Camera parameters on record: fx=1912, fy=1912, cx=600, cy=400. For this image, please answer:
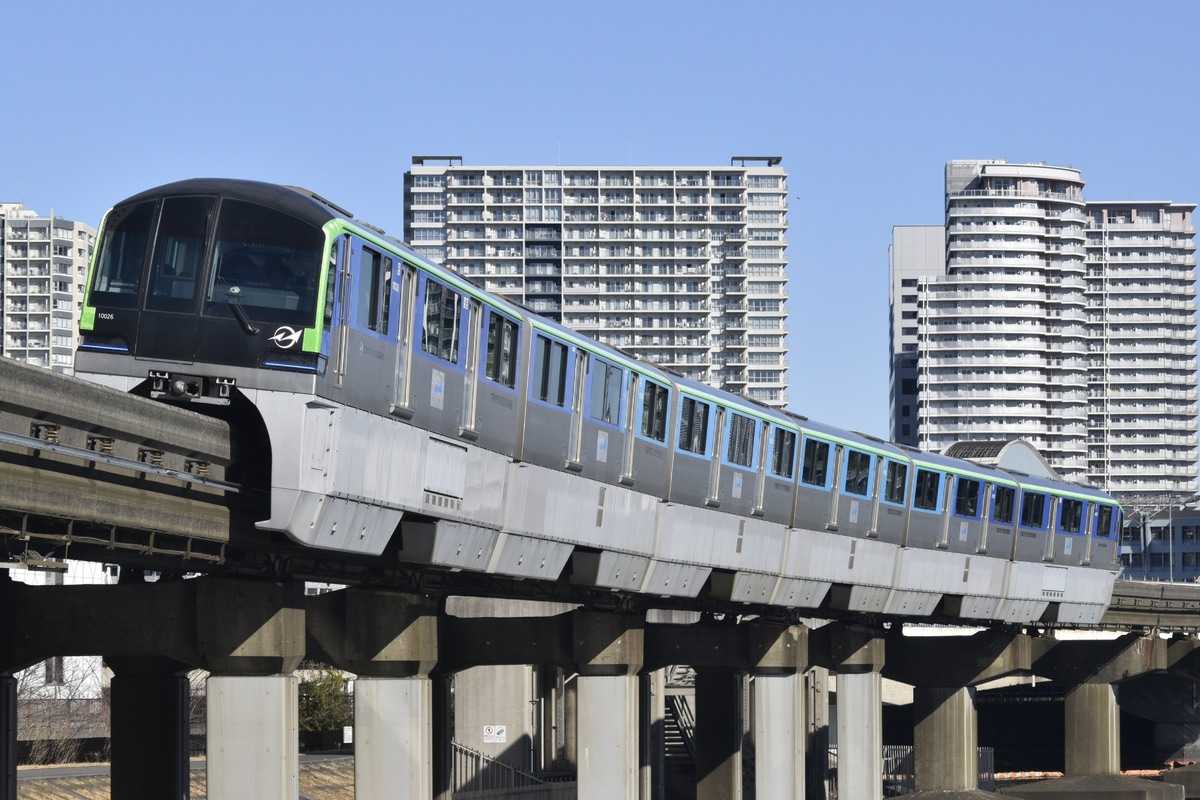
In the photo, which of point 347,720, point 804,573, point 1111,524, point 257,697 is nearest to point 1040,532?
point 1111,524

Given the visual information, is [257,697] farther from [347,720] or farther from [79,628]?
[347,720]

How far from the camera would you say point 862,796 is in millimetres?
51906

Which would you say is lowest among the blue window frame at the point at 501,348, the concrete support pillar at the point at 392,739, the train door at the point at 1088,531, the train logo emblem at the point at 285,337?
the concrete support pillar at the point at 392,739

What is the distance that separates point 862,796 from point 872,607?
5812 mm

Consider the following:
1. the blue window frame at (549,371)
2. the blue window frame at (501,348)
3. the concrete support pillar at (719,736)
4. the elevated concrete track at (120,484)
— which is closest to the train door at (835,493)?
the concrete support pillar at (719,736)

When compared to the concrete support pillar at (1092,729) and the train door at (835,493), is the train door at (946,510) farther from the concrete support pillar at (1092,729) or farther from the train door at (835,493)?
the concrete support pillar at (1092,729)

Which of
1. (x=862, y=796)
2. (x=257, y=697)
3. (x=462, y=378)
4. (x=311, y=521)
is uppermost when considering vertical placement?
(x=462, y=378)

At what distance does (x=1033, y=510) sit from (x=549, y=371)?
3025cm

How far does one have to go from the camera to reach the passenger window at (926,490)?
51.2 meters

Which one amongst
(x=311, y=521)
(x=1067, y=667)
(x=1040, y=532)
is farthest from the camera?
(x=1067, y=667)

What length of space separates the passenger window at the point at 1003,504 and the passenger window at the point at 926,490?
3719mm

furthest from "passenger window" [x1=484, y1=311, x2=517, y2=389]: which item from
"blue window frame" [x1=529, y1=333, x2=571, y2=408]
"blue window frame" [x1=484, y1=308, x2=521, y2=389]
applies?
"blue window frame" [x1=529, y1=333, x2=571, y2=408]

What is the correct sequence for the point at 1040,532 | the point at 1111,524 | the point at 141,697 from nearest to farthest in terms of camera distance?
the point at 141,697 < the point at 1040,532 < the point at 1111,524

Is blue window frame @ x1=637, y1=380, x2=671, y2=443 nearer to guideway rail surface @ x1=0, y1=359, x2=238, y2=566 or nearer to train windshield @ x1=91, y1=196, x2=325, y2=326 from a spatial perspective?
train windshield @ x1=91, y1=196, x2=325, y2=326
